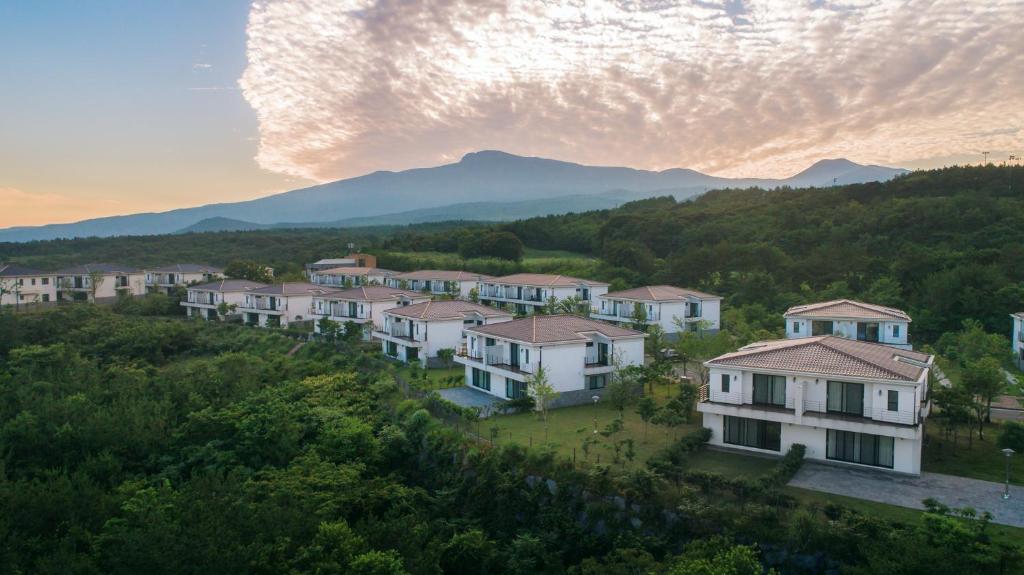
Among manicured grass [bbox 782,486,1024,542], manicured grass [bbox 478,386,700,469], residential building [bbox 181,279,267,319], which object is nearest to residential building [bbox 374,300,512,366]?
manicured grass [bbox 478,386,700,469]

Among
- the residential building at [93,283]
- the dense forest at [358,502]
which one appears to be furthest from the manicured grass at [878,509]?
the residential building at [93,283]

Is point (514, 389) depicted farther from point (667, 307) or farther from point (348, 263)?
point (348, 263)

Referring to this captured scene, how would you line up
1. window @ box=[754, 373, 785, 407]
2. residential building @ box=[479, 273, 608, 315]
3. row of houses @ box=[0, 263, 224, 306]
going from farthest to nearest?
row of houses @ box=[0, 263, 224, 306] → residential building @ box=[479, 273, 608, 315] → window @ box=[754, 373, 785, 407]

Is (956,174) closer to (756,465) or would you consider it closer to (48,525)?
(756,465)

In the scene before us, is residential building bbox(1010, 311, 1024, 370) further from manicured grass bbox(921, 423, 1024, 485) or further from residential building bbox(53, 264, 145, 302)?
residential building bbox(53, 264, 145, 302)

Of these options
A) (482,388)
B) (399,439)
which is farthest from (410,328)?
(399,439)

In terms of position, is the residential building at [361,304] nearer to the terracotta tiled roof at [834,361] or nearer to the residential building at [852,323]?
the residential building at [852,323]
